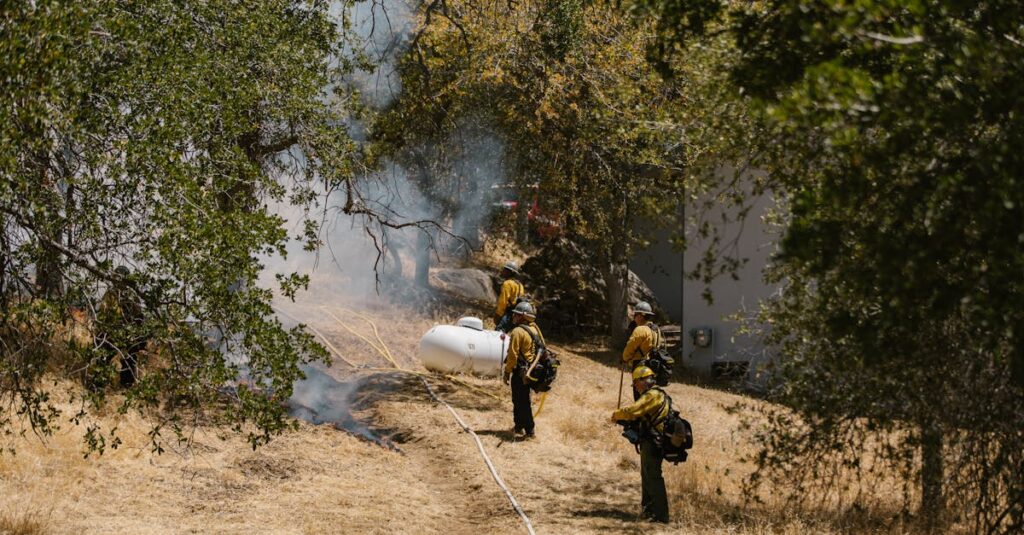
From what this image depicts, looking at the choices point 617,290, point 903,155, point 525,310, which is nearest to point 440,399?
point 525,310

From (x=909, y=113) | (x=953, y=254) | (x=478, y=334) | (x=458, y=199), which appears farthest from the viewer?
(x=458, y=199)

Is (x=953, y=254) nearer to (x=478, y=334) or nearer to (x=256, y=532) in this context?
(x=256, y=532)

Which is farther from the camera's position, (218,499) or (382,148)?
(382,148)

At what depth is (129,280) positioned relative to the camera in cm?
727

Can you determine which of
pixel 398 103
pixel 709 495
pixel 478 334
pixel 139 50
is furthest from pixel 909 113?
pixel 398 103

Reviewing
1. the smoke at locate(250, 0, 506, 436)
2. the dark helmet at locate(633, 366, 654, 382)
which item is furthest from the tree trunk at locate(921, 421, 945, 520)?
the smoke at locate(250, 0, 506, 436)

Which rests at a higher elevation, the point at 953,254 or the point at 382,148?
the point at 382,148

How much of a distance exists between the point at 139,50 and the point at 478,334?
966 centimetres

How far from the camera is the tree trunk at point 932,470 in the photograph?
6.93m

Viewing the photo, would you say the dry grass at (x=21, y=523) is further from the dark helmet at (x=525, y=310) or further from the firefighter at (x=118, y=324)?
the dark helmet at (x=525, y=310)

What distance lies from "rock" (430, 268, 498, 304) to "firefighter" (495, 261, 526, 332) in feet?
28.6

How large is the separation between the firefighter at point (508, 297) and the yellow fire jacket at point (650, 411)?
6.36 meters

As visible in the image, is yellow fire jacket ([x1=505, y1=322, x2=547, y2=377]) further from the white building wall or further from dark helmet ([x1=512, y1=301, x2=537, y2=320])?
the white building wall

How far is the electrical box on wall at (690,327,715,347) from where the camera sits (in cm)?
2005
